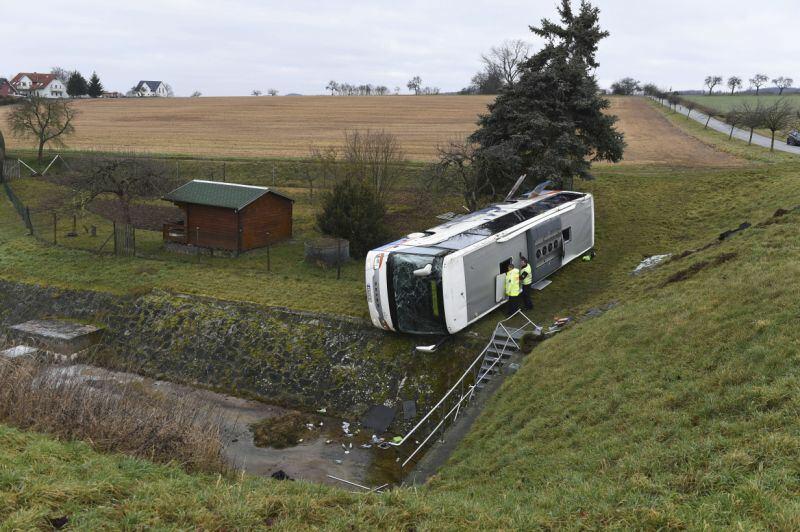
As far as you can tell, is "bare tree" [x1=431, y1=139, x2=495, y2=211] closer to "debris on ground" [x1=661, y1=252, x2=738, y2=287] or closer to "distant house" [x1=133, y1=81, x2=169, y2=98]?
"debris on ground" [x1=661, y1=252, x2=738, y2=287]

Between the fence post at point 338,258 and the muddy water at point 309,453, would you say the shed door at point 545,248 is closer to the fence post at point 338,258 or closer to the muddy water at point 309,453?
the muddy water at point 309,453

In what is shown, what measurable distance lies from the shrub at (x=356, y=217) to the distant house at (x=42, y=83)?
442ft

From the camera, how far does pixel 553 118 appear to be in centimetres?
2573

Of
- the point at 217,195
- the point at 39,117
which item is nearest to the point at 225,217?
the point at 217,195

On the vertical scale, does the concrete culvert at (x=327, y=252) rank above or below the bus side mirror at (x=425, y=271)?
below

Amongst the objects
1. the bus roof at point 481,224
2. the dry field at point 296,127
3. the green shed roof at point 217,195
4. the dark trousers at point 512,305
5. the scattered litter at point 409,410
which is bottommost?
the scattered litter at point 409,410

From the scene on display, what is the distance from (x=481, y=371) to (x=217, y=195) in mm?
15748

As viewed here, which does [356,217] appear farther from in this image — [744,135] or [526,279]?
[744,135]

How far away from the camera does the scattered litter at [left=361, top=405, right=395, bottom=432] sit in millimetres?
15273

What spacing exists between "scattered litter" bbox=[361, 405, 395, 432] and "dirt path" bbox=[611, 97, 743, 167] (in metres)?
24.7

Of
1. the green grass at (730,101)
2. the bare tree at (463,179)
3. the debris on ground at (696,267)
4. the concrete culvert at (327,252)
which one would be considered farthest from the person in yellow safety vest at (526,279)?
the green grass at (730,101)

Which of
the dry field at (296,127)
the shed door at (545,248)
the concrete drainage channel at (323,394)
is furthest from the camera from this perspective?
the dry field at (296,127)

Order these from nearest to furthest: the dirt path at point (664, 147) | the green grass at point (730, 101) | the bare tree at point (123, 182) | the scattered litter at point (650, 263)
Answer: the scattered litter at point (650, 263) < the bare tree at point (123, 182) < the dirt path at point (664, 147) < the green grass at point (730, 101)

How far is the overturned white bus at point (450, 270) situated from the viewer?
15.2 metres
